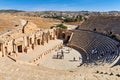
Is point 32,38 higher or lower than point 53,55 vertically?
higher

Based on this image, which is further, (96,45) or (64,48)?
(64,48)

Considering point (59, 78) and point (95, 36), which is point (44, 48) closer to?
point (95, 36)

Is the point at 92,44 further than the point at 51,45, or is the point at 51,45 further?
the point at 51,45

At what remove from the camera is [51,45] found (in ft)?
104

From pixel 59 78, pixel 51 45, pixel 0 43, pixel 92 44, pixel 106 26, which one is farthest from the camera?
pixel 106 26

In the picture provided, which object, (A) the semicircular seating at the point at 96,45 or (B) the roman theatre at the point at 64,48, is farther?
(A) the semicircular seating at the point at 96,45

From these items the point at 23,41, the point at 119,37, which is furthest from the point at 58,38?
the point at 119,37

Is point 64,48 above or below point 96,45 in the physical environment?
below

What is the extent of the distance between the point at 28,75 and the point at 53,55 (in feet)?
51.8

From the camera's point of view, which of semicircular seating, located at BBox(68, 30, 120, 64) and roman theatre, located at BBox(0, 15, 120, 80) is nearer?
roman theatre, located at BBox(0, 15, 120, 80)

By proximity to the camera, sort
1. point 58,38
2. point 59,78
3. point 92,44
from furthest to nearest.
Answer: point 58,38
point 92,44
point 59,78

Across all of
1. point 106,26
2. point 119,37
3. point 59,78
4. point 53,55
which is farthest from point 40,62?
point 106,26

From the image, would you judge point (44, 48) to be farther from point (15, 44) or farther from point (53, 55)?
point (15, 44)

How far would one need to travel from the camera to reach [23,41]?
2764 centimetres
